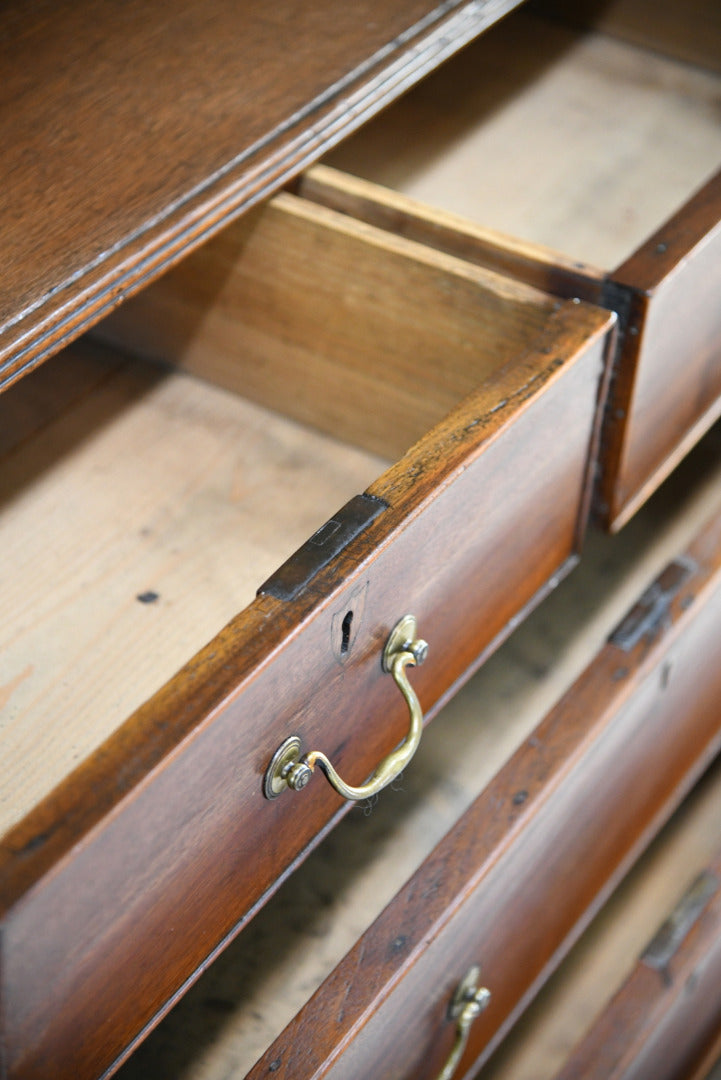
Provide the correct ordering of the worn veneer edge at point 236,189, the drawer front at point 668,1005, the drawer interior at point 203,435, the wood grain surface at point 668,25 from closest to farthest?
the worn veneer edge at point 236,189 < the drawer interior at point 203,435 < the drawer front at point 668,1005 < the wood grain surface at point 668,25

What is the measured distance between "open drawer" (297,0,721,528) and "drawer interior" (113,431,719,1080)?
0.16 metres

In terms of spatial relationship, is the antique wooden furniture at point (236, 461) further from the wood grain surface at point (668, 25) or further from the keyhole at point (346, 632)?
the wood grain surface at point (668, 25)

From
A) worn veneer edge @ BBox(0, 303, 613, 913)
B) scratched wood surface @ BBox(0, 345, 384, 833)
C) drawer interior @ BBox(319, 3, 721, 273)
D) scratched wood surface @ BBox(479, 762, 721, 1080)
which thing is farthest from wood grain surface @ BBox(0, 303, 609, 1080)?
scratched wood surface @ BBox(479, 762, 721, 1080)

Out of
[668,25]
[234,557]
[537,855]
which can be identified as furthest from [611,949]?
[668,25]

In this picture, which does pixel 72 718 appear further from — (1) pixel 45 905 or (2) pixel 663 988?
(2) pixel 663 988

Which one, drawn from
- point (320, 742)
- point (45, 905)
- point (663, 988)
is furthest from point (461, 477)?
point (663, 988)

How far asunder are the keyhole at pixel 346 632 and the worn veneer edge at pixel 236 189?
0.16 m

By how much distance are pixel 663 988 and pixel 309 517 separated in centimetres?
36

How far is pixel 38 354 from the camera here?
0.46 metres

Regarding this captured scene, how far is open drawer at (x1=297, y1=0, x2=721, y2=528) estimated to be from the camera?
0.59 m

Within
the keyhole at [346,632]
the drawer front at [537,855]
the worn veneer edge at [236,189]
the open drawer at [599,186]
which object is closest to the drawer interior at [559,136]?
the open drawer at [599,186]

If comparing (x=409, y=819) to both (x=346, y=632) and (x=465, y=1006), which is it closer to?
(x=465, y=1006)

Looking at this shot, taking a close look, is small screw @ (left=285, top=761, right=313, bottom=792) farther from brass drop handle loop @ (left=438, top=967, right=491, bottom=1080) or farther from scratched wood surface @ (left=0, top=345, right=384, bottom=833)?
brass drop handle loop @ (left=438, top=967, right=491, bottom=1080)

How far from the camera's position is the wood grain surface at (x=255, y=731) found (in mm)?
356
